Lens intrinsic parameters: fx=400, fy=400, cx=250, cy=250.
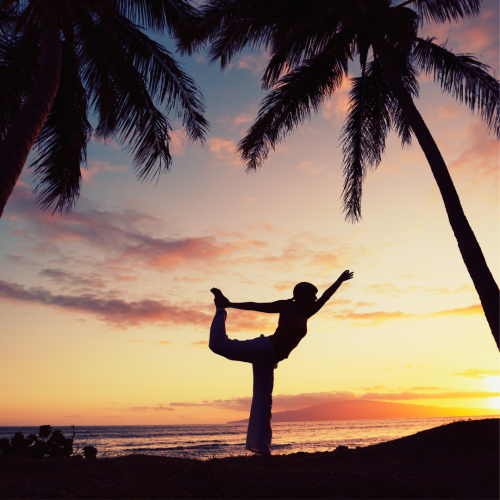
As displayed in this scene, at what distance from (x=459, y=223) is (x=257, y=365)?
3903 millimetres

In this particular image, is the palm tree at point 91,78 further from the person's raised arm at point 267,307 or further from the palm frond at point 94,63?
the person's raised arm at point 267,307

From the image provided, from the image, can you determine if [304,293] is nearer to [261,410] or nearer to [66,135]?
[261,410]

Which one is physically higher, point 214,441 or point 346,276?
point 346,276

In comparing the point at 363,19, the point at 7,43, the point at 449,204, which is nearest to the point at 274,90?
the point at 363,19

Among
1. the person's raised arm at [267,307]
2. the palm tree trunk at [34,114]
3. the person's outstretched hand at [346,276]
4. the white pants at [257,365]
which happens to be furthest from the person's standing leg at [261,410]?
the palm tree trunk at [34,114]

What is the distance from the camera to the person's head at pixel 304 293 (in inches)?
204

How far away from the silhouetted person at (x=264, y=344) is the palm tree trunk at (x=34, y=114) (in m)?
3.18

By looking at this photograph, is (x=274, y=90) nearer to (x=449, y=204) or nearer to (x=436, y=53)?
(x=436, y=53)

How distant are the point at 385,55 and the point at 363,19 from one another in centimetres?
108

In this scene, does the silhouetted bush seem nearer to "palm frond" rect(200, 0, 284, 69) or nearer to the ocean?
the ocean

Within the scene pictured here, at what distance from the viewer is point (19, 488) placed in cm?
453

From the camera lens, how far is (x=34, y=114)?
6066 mm

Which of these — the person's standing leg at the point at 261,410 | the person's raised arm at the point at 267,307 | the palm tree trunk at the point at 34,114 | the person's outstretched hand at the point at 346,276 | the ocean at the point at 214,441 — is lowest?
the ocean at the point at 214,441

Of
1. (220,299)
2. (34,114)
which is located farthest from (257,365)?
(34,114)
